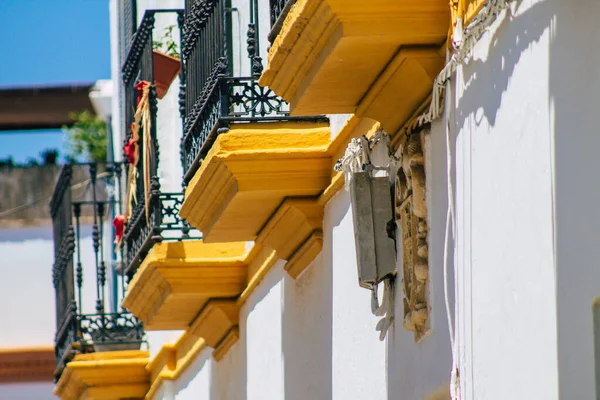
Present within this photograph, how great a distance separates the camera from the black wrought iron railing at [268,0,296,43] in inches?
242

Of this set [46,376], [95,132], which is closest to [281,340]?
[46,376]

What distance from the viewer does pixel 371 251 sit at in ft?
20.3

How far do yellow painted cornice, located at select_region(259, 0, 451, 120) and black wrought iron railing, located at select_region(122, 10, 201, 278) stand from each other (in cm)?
355

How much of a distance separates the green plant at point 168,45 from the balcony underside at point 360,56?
19.6ft

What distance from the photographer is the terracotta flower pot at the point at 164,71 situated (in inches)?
445

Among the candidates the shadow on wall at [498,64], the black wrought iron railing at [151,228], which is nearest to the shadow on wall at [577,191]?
the shadow on wall at [498,64]

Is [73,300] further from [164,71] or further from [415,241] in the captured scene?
[415,241]

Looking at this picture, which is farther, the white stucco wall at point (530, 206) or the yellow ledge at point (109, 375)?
the yellow ledge at point (109, 375)

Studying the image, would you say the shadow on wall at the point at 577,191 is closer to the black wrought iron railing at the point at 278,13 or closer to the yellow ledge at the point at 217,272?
the black wrought iron railing at the point at 278,13

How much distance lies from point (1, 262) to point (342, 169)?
13.6 metres

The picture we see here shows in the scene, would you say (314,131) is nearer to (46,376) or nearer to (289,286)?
(289,286)

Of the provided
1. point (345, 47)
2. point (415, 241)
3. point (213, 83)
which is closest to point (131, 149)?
point (213, 83)

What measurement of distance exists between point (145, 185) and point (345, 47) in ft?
16.5

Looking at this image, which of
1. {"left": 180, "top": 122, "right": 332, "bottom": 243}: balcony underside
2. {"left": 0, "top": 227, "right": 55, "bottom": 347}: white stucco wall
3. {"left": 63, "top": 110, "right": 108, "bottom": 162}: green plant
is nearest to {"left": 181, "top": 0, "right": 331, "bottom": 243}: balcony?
{"left": 180, "top": 122, "right": 332, "bottom": 243}: balcony underside
